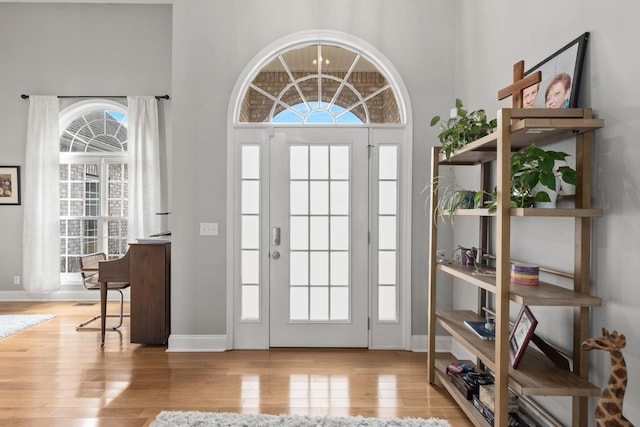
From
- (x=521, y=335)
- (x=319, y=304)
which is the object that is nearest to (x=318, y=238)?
(x=319, y=304)

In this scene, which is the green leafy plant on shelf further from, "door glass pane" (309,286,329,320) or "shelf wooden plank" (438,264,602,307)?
"door glass pane" (309,286,329,320)

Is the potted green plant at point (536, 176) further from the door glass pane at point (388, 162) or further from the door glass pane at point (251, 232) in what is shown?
the door glass pane at point (251, 232)

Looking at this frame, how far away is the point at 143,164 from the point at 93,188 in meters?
0.99

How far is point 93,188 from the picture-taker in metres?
5.27

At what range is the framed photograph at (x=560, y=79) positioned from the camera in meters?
1.75

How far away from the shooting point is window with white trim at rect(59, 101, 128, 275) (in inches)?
205

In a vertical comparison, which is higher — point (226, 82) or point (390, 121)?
point (226, 82)

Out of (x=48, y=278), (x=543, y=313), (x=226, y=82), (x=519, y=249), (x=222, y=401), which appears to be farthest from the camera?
(x=48, y=278)

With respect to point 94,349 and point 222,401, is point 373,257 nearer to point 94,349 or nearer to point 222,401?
point 222,401

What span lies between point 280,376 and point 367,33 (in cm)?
304

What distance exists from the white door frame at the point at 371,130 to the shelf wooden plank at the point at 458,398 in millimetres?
674

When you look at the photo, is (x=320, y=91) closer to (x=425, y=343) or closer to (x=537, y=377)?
(x=425, y=343)

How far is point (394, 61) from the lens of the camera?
3.40 metres

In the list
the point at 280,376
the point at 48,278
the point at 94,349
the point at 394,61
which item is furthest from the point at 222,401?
the point at 48,278
